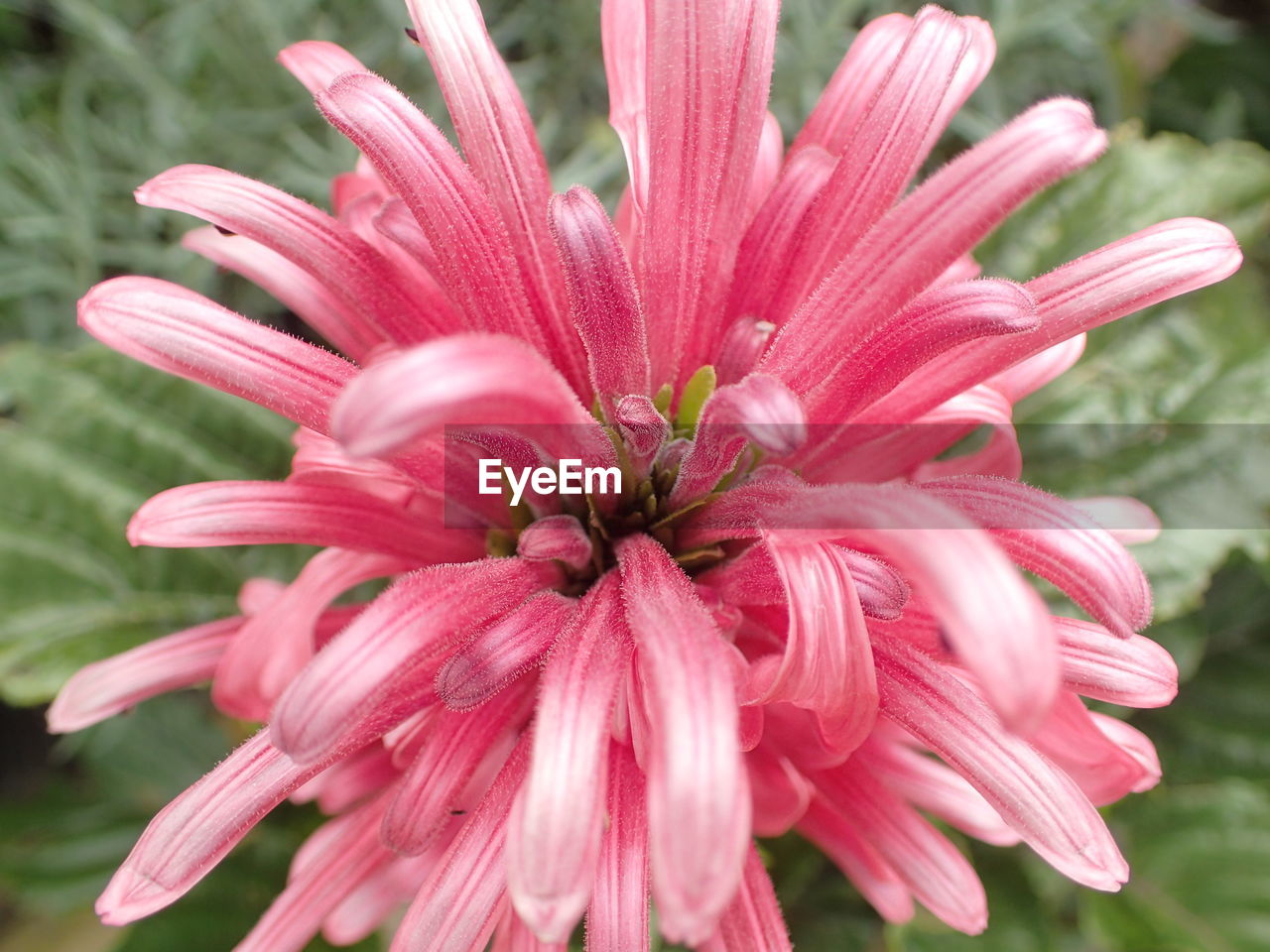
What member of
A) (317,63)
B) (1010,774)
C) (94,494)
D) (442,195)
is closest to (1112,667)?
(1010,774)

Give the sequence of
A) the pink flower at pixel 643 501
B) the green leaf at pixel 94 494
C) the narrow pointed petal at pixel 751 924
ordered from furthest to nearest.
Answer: the green leaf at pixel 94 494, the narrow pointed petal at pixel 751 924, the pink flower at pixel 643 501

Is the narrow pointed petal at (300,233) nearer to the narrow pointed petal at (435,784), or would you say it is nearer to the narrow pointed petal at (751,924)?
the narrow pointed petal at (435,784)

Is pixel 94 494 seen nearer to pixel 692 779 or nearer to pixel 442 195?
pixel 442 195

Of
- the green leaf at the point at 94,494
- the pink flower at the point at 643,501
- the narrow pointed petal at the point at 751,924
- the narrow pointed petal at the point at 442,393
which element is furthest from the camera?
the green leaf at the point at 94,494

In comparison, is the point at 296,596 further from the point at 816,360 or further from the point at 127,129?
the point at 127,129

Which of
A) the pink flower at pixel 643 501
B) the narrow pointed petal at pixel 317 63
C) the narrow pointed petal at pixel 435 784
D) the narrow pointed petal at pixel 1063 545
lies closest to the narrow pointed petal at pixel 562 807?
the pink flower at pixel 643 501

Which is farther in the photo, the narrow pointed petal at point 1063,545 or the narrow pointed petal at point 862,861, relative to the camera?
the narrow pointed petal at point 862,861

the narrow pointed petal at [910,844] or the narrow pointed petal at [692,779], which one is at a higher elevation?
the narrow pointed petal at [692,779]
